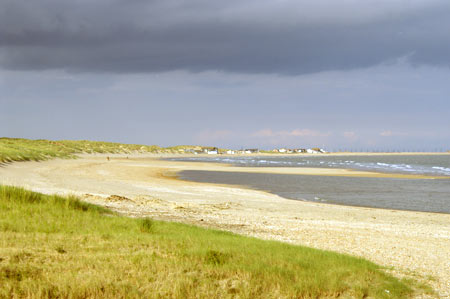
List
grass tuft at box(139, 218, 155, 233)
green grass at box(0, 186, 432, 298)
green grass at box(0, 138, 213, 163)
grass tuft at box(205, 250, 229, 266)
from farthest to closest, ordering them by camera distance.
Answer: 1. green grass at box(0, 138, 213, 163)
2. grass tuft at box(139, 218, 155, 233)
3. grass tuft at box(205, 250, 229, 266)
4. green grass at box(0, 186, 432, 298)

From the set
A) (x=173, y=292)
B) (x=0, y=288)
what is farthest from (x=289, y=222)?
(x=0, y=288)

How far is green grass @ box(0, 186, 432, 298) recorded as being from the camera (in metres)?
6.98

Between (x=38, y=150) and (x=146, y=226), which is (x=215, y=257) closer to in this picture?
(x=146, y=226)

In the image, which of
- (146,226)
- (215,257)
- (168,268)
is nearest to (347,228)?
(146,226)

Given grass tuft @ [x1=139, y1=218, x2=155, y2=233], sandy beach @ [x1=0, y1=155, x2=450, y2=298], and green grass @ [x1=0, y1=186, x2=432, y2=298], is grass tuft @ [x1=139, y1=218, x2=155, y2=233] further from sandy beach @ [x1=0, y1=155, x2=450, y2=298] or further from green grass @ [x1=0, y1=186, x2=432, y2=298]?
sandy beach @ [x1=0, y1=155, x2=450, y2=298]

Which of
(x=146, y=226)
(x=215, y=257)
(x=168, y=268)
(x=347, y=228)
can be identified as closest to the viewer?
(x=168, y=268)

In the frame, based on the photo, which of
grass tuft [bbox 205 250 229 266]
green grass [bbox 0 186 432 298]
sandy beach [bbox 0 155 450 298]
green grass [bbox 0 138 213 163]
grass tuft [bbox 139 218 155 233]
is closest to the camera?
green grass [bbox 0 186 432 298]

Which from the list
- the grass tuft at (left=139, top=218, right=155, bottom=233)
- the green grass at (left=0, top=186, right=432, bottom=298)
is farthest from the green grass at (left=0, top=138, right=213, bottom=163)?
the green grass at (left=0, top=186, right=432, bottom=298)

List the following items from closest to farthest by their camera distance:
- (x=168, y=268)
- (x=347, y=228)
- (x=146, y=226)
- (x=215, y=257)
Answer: (x=168, y=268) < (x=215, y=257) < (x=146, y=226) < (x=347, y=228)

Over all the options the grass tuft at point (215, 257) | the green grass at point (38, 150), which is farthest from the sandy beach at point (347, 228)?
the green grass at point (38, 150)

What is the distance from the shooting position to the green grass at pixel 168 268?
6.98m

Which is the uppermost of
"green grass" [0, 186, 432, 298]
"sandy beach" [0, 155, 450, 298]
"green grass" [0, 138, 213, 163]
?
"green grass" [0, 138, 213, 163]

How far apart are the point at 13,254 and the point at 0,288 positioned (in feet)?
4.88

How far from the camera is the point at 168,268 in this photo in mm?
7773
